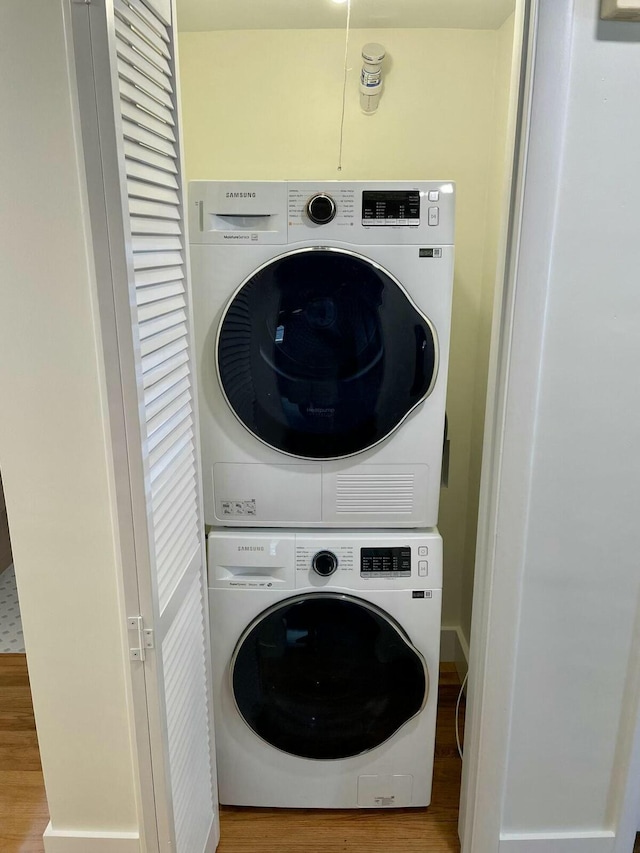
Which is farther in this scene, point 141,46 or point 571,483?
point 571,483

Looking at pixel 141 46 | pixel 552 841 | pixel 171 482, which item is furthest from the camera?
pixel 552 841

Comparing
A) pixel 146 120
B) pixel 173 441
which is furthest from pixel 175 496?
pixel 146 120

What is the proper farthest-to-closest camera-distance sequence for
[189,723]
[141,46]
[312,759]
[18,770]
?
1. [18,770]
2. [312,759]
3. [189,723]
4. [141,46]

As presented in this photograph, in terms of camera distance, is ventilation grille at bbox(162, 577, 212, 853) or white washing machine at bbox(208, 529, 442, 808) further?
white washing machine at bbox(208, 529, 442, 808)

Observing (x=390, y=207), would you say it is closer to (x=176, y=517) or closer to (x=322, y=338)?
(x=322, y=338)

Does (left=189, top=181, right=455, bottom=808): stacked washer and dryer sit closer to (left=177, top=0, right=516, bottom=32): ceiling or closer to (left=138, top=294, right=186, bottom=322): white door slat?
(left=138, top=294, right=186, bottom=322): white door slat

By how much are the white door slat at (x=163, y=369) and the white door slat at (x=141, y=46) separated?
53 centimetres

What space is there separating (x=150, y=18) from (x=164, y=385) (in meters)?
0.65

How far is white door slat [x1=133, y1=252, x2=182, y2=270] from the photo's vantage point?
110 cm

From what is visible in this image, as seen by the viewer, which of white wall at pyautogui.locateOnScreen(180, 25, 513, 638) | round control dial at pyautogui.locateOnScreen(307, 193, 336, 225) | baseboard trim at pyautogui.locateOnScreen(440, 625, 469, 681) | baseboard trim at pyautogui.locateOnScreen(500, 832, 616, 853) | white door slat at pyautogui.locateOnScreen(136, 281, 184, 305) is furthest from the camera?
baseboard trim at pyautogui.locateOnScreen(440, 625, 469, 681)

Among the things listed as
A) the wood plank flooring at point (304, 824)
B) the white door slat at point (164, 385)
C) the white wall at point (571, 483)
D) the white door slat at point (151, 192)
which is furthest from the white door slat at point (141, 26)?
the wood plank flooring at point (304, 824)

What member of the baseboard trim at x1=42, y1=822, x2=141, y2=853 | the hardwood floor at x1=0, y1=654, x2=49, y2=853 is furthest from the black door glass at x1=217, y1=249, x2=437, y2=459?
the hardwood floor at x1=0, y1=654, x2=49, y2=853

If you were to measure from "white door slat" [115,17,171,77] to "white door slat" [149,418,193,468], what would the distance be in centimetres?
68

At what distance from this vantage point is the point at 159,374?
1.20 meters
